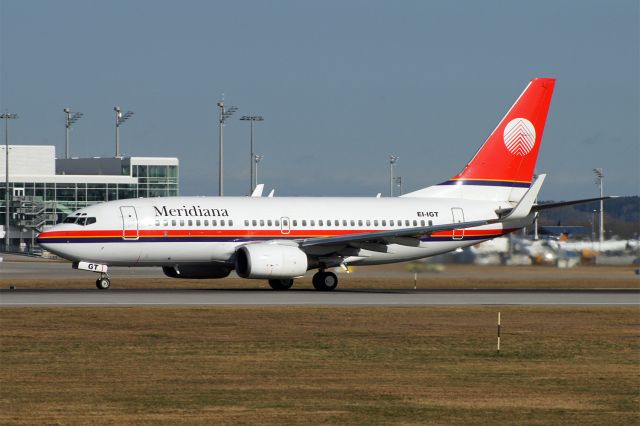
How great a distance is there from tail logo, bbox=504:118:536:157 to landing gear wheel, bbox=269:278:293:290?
13628mm

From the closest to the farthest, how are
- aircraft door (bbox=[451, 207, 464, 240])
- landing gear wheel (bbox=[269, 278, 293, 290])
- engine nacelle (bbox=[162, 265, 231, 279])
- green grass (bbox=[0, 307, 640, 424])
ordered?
green grass (bbox=[0, 307, 640, 424]) → engine nacelle (bbox=[162, 265, 231, 279]) → landing gear wheel (bbox=[269, 278, 293, 290]) → aircraft door (bbox=[451, 207, 464, 240])

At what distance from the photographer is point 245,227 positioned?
52594mm

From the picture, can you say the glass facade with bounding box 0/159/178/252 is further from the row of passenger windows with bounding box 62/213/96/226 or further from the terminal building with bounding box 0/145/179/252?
the row of passenger windows with bounding box 62/213/96/226

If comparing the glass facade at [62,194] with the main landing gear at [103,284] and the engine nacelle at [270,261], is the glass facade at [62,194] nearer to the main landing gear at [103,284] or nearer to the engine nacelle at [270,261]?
the main landing gear at [103,284]

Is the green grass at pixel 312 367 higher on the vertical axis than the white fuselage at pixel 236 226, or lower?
lower

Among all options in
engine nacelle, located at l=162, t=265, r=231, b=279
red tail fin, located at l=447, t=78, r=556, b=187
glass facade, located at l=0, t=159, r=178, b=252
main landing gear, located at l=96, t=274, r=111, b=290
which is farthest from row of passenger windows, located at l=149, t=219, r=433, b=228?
glass facade, located at l=0, t=159, r=178, b=252

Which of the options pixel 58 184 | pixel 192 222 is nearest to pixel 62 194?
pixel 58 184

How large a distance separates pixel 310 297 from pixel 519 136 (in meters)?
17.7

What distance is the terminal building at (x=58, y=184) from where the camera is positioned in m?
152

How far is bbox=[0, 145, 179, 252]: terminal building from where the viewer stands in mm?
152375

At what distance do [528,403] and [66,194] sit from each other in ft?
471

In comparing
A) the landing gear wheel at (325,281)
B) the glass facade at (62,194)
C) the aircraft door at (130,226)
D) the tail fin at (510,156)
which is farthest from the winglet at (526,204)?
the glass facade at (62,194)

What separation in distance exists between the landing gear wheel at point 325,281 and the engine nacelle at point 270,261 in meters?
2.78

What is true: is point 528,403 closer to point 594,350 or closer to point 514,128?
point 594,350
